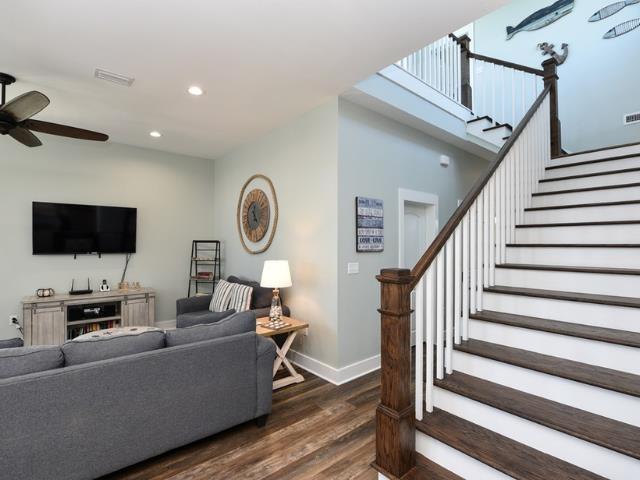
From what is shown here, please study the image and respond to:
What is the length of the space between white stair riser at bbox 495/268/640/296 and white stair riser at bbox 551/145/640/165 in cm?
171

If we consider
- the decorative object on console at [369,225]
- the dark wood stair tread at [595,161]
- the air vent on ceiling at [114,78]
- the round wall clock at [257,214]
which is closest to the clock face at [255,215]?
the round wall clock at [257,214]

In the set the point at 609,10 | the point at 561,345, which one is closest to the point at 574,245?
the point at 561,345

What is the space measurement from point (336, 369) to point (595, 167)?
323 cm

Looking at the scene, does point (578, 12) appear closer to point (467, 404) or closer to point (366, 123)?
point (366, 123)

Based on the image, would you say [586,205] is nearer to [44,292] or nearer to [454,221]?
[454,221]

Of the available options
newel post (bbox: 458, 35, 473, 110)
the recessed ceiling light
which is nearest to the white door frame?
newel post (bbox: 458, 35, 473, 110)

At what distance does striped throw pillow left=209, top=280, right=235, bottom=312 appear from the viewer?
4074 mm

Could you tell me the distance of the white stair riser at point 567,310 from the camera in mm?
1838

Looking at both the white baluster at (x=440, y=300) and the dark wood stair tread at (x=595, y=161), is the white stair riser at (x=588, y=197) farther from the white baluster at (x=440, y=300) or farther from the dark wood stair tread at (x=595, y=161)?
the white baluster at (x=440, y=300)

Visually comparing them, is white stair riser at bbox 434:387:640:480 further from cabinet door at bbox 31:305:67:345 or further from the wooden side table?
cabinet door at bbox 31:305:67:345

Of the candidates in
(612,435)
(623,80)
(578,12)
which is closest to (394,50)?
(612,435)

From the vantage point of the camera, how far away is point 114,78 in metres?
2.84

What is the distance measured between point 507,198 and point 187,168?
476 centimetres

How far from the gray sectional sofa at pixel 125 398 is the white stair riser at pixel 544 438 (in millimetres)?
1306
